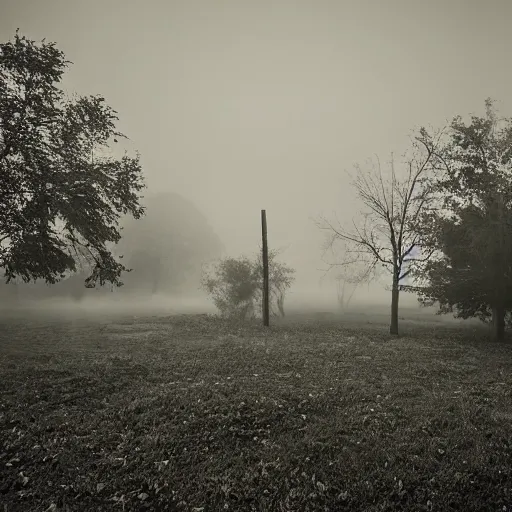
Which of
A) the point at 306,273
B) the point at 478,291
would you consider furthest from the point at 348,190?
the point at 306,273

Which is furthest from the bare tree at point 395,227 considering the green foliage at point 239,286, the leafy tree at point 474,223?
the green foliage at point 239,286

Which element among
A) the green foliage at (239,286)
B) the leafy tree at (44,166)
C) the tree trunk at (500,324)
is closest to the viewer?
the leafy tree at (44,166)

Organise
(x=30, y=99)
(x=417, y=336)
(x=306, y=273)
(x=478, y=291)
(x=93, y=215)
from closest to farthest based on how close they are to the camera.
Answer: (x=30, y=99)
(x=93, y=215)
(x=478, y=291)
(x=417, y=336)
(x=306, y=273)

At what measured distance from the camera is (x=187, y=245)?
7775 cm

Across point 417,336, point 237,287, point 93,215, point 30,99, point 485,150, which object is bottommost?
point 417,336

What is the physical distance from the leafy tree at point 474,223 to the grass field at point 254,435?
6.97 m

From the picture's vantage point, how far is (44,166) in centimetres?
1153

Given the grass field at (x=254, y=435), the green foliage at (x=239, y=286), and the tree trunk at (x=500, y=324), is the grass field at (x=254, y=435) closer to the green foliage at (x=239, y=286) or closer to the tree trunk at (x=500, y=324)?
the tree trunk at (x=500, y=324)

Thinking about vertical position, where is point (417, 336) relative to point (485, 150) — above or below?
below

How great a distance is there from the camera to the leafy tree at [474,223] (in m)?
18.7

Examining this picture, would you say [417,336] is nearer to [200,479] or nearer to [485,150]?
[485,150]

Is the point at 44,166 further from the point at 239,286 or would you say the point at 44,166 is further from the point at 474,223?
the point at 239,286

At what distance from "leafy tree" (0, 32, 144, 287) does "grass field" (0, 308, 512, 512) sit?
4.77m

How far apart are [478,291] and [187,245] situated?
65338 mm
